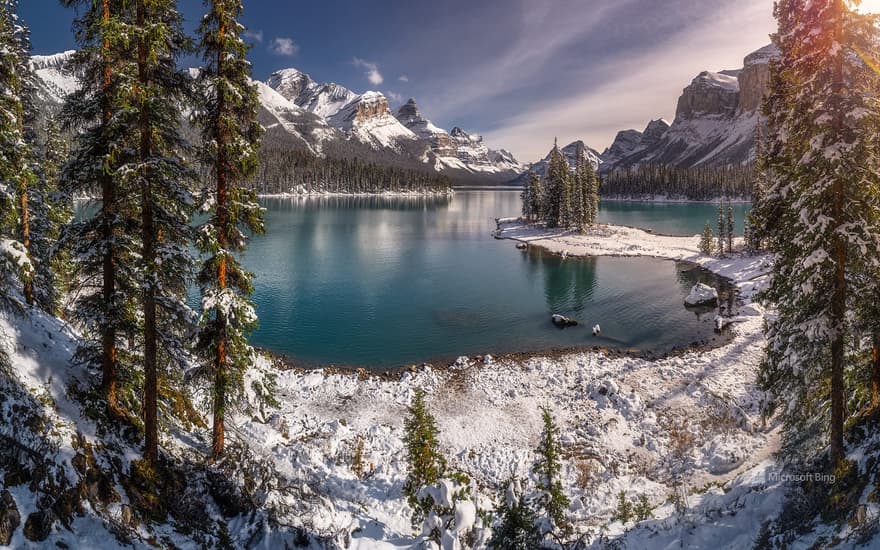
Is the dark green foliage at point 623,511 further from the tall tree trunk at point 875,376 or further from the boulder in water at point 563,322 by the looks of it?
the boulder in water at point 563,322

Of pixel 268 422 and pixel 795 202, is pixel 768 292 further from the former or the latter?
pixel 268 422

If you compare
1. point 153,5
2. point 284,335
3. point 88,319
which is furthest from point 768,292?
point 284,335

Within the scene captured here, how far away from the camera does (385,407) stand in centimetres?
2234

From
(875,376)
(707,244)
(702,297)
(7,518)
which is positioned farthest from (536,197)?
(7,518)

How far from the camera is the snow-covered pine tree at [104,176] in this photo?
10555 millimetres

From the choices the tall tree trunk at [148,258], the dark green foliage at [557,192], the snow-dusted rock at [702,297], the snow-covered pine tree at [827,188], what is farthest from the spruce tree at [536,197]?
the tall tree trunk at [148,258]

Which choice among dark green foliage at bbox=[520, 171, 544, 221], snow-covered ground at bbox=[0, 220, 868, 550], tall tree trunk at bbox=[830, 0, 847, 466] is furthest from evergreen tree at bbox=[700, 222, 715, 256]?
tall tree trunk at bbox=[830, 0, 847, 466]

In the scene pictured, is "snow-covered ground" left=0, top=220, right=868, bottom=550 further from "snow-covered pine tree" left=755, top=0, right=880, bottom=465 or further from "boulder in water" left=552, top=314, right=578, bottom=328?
"boulder in water" left=552, top=314, right=578, bottom=328

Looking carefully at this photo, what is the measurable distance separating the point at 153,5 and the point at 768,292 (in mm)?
19453

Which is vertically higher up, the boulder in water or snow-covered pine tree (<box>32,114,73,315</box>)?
snow-covered pine tree (<box>32,114,73,315</box>)

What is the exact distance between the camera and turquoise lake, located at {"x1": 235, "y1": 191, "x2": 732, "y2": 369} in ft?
107

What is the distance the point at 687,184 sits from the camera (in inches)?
7057

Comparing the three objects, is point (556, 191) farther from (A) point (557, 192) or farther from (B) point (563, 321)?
(B) point (563, 321)

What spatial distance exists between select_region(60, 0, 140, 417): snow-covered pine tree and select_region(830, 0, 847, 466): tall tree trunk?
56.5 ft
